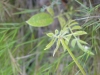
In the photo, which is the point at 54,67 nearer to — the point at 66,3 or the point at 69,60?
the point at 69,60

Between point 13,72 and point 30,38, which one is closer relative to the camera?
point 13,72

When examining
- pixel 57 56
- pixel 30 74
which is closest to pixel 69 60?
pixel 57 56

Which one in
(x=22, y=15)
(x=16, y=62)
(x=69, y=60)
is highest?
(x=22, y=15)

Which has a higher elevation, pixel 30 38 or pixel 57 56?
pixel 30 38

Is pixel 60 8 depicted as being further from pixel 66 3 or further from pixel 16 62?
pixel 16 62
